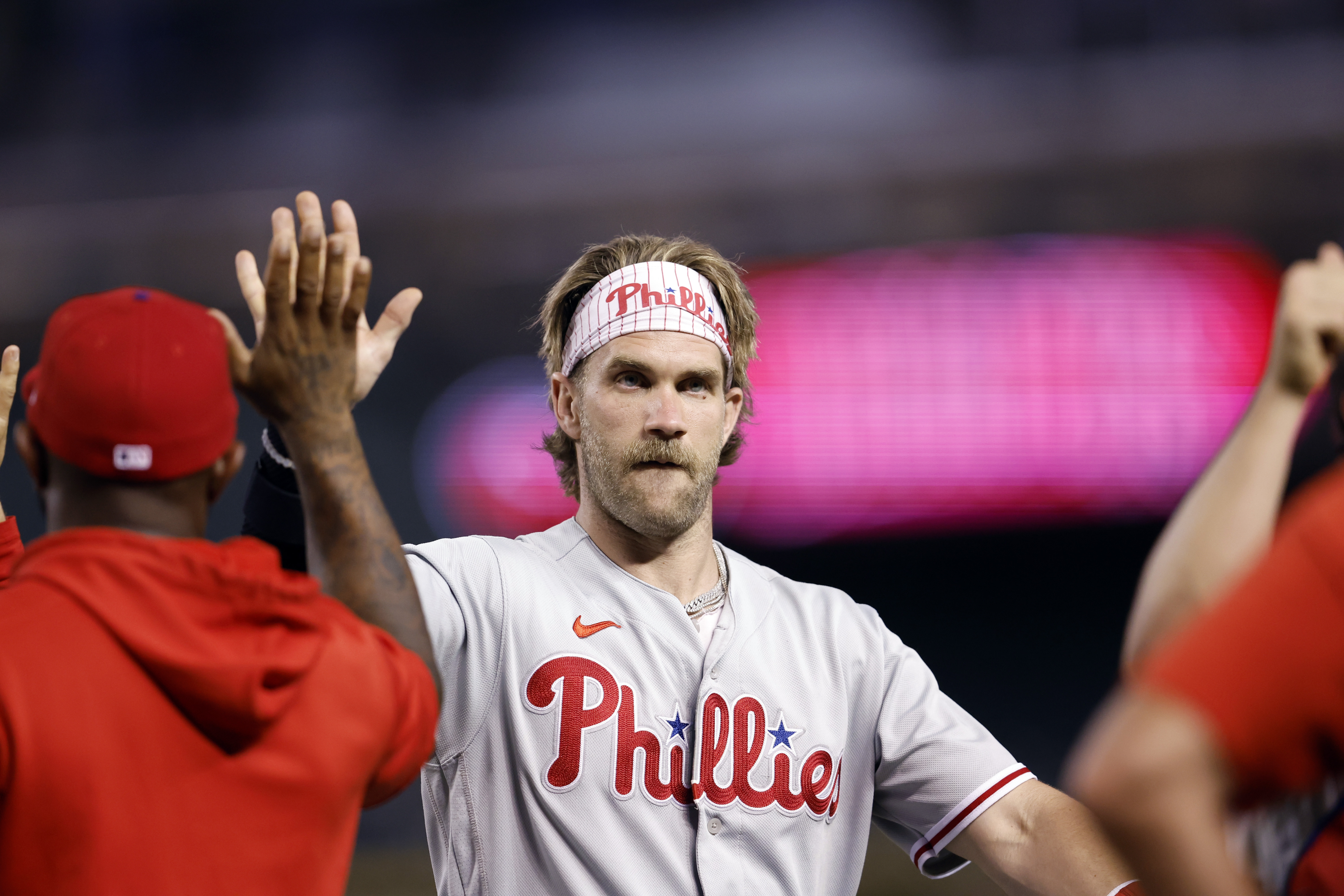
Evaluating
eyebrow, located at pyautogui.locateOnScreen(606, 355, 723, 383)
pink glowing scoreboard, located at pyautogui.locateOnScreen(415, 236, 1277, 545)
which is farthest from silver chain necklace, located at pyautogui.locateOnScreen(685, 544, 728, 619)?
pink glowing scoreboard, located at pyautogui.locateOnScreen(415, 236, 1277, 545)

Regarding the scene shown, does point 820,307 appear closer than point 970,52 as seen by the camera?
Yes

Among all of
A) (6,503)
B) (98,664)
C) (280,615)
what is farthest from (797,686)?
(6,503)

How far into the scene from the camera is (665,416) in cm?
222

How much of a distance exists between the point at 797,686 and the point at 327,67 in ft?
24.4

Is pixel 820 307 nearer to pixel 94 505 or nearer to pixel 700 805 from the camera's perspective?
Result: pixel 700 805

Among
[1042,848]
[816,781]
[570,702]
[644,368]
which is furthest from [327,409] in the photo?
[1042,848]

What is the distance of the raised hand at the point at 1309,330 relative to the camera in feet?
3.87

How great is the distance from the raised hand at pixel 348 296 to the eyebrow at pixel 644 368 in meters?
0.54

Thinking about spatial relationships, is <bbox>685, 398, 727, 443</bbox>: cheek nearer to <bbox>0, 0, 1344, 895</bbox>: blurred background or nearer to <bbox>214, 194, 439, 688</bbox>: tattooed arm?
<bbox>214, 194, 439, 688</bbox>: tattooed arm

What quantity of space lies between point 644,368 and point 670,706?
629 mm

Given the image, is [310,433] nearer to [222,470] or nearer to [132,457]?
[222,470]

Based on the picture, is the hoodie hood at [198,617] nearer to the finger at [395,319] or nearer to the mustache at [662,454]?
the finger at [395,319]

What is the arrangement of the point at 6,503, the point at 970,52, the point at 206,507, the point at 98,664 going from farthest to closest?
the point at 970,52
the point at 6,503
the point at 206,507
the point at 98,664

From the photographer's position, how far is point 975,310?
627 centimetres
